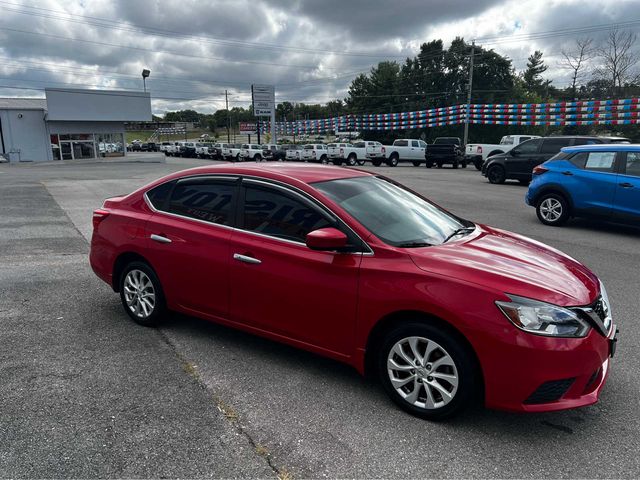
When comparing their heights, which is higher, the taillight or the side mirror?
the side mirror

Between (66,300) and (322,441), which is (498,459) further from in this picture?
(66,300)

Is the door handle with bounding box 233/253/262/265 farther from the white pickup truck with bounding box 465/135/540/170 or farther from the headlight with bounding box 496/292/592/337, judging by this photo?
the white pickup truck with bounding box 465/135/540/170

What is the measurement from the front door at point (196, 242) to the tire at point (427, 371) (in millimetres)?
1499

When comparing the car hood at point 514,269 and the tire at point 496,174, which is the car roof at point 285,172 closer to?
the car hood at point 514,269

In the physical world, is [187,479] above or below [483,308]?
below

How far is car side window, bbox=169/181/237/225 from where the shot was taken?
13.3 ft

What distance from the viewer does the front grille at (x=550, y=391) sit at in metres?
2.75

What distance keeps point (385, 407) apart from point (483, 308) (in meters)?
1.00

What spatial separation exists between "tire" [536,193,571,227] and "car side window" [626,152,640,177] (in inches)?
52.1

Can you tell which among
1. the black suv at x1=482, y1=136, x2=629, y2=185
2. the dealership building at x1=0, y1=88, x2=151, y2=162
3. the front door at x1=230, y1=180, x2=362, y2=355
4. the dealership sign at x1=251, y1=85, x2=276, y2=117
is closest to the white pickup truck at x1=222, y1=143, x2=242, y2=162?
the dealership building at x1=0, y1=88, x2=151, y2=162

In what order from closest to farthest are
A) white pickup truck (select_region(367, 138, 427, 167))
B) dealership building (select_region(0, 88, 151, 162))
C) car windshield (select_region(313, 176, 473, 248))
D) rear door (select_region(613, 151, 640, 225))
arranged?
car windshield (select_region(313, 176, 473, 248))
rear door (select_region(613, 151, 640, 225))
white pickup truck (select_region(367, 138, 427, 167))
dealership building (select_region(0, 88, 151, 162))

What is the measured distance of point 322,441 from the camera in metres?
2.86

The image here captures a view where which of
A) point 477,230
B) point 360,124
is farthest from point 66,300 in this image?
point 360,124

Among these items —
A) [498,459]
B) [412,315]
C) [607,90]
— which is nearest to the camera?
[498,459]
